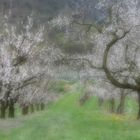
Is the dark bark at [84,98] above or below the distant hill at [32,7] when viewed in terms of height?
below

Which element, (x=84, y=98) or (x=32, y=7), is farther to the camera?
(x=84, y=98)

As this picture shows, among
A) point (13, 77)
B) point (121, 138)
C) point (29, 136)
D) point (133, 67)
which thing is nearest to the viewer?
point (121, 138)

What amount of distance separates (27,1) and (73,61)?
34.3 m

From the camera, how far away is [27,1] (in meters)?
66.2

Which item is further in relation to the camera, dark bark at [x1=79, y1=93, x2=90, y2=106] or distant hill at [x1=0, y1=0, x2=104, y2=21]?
dark bark at [x1=79, y1=93, x2=90, y2=106]

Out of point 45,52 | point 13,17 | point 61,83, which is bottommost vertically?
point 61,83

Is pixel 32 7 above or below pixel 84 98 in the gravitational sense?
above

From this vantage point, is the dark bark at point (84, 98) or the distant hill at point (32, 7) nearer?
the distant hill at point (32, 7)

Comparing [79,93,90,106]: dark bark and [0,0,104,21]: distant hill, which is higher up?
[0,0,104,21]: distant hill

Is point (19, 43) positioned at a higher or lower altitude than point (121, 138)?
higher

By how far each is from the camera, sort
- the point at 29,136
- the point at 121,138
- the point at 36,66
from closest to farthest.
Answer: the point at 121,138 < the point at 29,136 < the point at 36,66

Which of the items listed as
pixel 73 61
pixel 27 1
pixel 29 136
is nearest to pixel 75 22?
pixel 73 61

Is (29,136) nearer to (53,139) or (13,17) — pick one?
(53,139)

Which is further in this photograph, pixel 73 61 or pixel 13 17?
pixel 13 17
